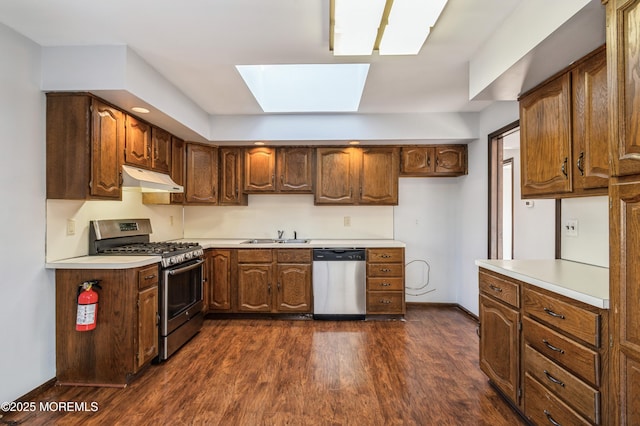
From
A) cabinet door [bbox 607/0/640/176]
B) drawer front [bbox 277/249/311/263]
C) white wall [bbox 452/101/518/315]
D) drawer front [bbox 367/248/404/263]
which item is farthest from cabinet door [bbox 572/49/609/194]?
drawer front [bbox 277/249/311/263]

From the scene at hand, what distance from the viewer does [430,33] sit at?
2.05 meters

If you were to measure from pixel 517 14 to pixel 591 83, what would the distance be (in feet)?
1.80

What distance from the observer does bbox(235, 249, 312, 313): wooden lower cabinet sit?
378 cm

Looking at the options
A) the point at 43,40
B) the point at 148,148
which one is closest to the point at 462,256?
the point at 148,148

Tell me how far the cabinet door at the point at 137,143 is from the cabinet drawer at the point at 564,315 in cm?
310

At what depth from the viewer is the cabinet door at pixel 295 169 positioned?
160 inches

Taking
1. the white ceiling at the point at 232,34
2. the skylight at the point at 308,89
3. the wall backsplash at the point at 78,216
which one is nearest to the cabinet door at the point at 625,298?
the white ceiling at the point at 232,34

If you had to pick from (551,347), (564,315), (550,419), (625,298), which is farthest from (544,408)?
(625,298)

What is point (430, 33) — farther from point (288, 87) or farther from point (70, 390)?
point (70, 390)

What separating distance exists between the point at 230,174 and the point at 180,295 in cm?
169

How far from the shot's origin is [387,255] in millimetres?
3768

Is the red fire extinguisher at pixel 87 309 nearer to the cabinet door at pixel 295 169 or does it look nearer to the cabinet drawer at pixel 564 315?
the cabinet door at pixel 295 169

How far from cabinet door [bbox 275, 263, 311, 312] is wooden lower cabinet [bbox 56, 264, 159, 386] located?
5.52 feet

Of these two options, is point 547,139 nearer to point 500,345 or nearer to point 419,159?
point 500,345
